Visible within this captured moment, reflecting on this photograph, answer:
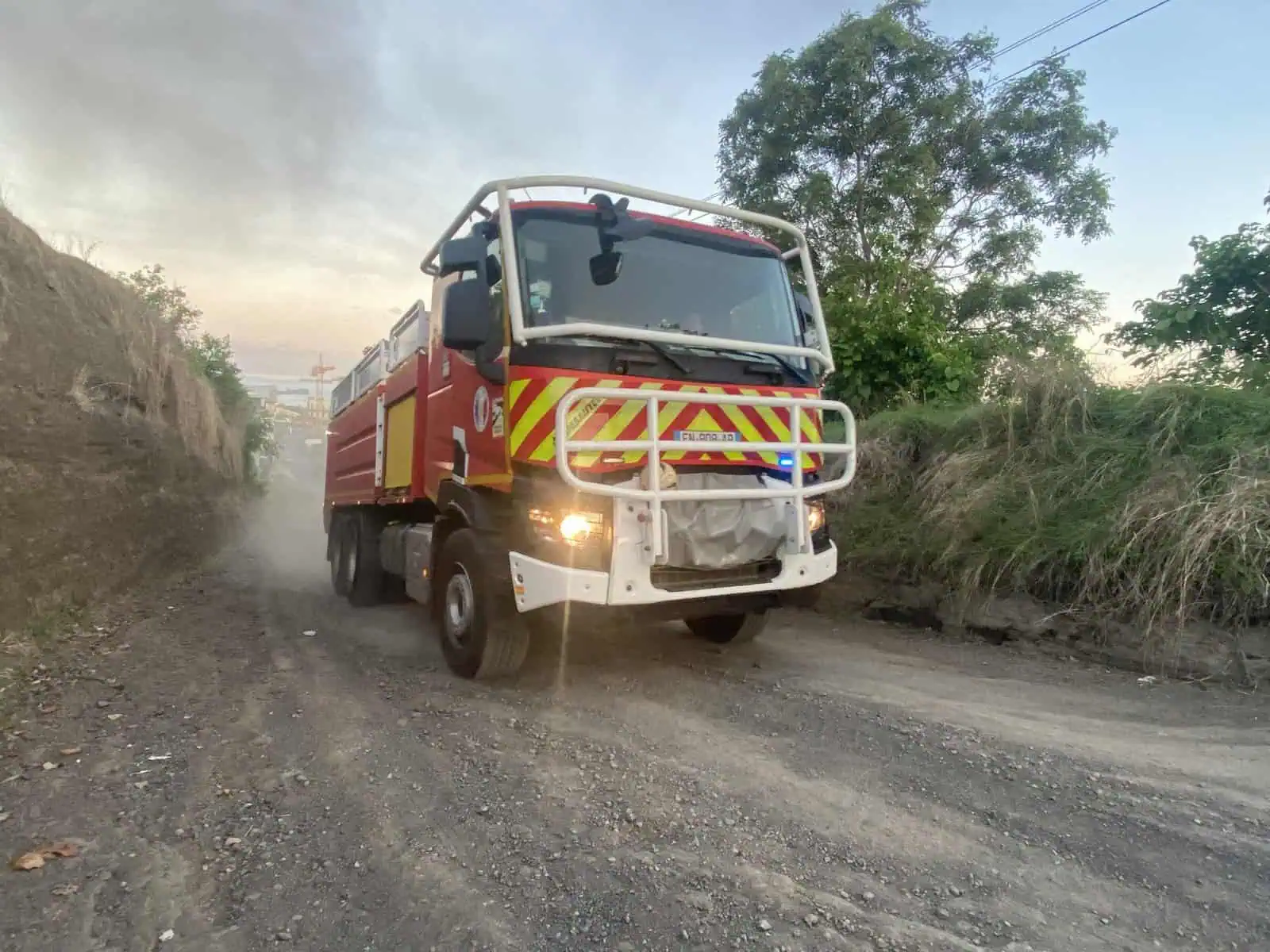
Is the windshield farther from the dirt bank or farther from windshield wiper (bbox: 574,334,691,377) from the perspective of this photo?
the dirt bank

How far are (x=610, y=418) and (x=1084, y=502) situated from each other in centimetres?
370

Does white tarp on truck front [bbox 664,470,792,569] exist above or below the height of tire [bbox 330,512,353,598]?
above

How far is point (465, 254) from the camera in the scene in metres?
4.36

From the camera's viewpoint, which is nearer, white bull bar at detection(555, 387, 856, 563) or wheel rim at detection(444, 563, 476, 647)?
white bull bar at detection(555, 387, 856, 563)

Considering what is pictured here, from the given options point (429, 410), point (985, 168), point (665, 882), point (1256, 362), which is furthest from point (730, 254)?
point (985, 168)

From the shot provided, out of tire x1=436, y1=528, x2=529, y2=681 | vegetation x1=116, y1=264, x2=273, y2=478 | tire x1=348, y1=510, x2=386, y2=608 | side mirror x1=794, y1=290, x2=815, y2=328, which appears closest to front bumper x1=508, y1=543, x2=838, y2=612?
tire x1=436, y1=528, x2=529, y2=681

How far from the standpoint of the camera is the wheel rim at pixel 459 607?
4.62 m

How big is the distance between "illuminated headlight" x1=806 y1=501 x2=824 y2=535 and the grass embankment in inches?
71.2

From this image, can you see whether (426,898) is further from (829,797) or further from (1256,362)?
(1256,362)

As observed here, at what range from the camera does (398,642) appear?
5.94 metres

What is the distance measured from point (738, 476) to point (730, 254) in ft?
4.90

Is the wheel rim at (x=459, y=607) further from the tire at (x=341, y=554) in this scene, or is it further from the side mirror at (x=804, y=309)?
the tire at (x=341, y=554)

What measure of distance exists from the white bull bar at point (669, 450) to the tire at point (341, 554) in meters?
5.19

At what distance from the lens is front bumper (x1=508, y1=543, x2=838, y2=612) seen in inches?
147
